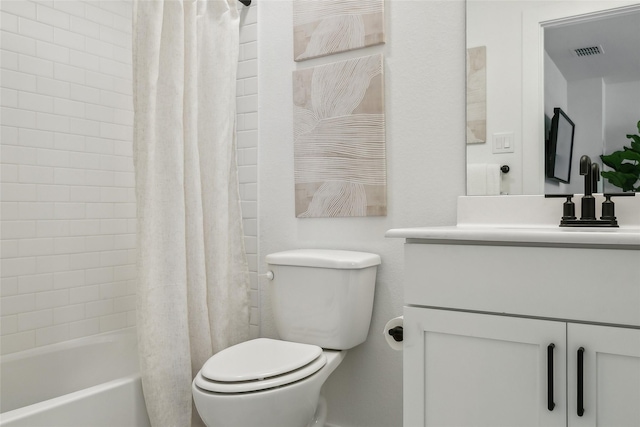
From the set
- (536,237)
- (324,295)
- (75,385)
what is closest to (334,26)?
(324,295)

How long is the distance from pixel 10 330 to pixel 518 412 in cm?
185

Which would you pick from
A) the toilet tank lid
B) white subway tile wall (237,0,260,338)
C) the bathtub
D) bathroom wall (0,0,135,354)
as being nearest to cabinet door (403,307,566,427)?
the toilet tank lid

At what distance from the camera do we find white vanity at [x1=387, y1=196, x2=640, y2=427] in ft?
3.51

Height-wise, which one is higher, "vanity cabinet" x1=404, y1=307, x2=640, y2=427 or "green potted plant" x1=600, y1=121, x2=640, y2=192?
"green potted plant" x1=600, y1=121, x2=640, y2=192

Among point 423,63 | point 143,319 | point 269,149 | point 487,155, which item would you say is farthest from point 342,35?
point 143,319

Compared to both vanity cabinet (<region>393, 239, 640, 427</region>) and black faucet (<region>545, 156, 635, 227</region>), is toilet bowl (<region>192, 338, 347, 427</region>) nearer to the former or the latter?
vanity cabinet (<region>393, 239, 640, 427</region>)

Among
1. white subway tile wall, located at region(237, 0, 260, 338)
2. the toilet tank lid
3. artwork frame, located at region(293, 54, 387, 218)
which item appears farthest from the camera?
white subway tile wall, located at region(237, 0, 260, 338)

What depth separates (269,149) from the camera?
2244mm

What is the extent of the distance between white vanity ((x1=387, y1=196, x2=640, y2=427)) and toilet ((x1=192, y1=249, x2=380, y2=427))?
0.42m

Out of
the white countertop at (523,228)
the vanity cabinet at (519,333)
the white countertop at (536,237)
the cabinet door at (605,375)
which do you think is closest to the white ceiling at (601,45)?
the white countertop at (523,228)

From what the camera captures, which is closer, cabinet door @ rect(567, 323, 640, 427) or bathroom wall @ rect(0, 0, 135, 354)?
cabinet door @ rect(567, 323, 640, 427)

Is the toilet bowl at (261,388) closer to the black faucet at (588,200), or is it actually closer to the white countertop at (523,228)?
the white countertop at (523,228)

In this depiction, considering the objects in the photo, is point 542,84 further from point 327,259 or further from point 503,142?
point 327,259

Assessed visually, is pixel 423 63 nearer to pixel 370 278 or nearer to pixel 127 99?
pixel 370 278
